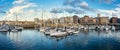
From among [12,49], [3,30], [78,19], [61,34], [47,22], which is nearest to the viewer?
[12,49]

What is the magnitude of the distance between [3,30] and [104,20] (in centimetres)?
5078

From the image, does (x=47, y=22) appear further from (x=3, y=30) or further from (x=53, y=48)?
(x=53, y=48)

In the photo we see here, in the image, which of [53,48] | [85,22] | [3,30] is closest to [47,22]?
[3,30]

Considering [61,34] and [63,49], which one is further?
[61,34]

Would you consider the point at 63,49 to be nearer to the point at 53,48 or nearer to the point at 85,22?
the point at 53,48

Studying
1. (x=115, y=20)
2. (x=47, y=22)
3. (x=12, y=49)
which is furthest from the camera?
(x=115, y=20)

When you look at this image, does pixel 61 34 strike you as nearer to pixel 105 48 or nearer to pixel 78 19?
pixel 105 48

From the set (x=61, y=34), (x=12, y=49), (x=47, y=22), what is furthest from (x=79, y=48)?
Result: (x=47, y=22)

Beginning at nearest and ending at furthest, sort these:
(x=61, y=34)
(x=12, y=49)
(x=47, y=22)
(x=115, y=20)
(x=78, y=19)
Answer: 1. (x=12, y=49)
2. (x=61, y=34)
3. (x=47, y=22)
4. (x=115, y=20)
5. (x=78, y=19)

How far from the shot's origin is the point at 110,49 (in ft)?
57.2

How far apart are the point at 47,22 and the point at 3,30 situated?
21361mm

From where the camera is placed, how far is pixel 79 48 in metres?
17.7

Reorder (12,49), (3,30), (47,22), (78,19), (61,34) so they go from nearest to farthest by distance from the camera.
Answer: (12,49) → (61,34) → (3,30) → (47,22) → (78,19)

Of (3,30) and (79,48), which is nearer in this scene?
(79,48)
